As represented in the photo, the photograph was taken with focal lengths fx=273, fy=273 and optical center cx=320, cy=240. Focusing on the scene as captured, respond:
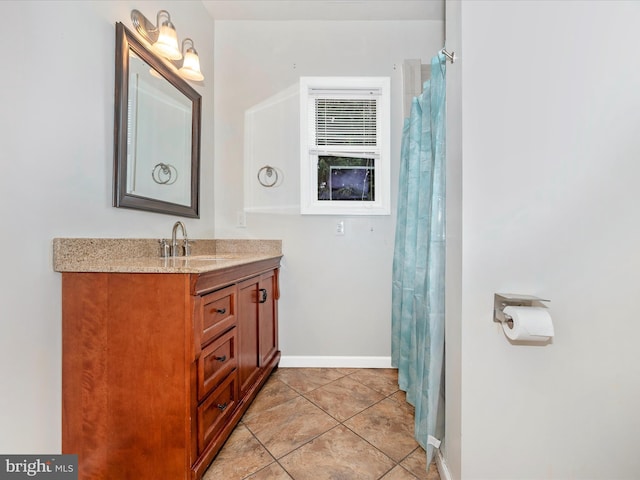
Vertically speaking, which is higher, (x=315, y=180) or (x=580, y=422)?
(x=315, y=180)

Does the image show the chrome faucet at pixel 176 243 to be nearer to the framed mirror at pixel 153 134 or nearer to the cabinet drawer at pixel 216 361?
the framed mirror at pixel 153 134

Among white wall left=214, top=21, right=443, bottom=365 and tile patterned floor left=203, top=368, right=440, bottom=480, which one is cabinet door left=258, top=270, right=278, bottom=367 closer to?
white wall left=214, top=21, right=443, bottom=365

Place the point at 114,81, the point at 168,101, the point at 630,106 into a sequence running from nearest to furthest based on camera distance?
the point at 630,106, the point at 114,81, the point at 168,101

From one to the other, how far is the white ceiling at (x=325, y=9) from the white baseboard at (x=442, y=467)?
110 inches

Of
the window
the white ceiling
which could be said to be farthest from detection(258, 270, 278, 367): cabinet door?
the white ceiling

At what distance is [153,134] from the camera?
1.52m

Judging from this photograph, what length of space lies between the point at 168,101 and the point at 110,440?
1706mm

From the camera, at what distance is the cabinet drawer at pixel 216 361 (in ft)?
3.59

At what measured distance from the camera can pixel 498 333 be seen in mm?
954

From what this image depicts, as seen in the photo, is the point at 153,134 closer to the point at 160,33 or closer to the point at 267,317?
the point at 160,33

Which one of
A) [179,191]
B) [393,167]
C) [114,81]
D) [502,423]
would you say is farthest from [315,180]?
[502,423]

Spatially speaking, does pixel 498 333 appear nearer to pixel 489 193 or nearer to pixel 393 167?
pixel 489 193

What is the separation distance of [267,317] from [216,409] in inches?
28.5

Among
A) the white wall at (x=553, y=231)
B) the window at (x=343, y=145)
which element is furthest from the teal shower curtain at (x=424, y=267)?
the window at (x=343, y=145)
